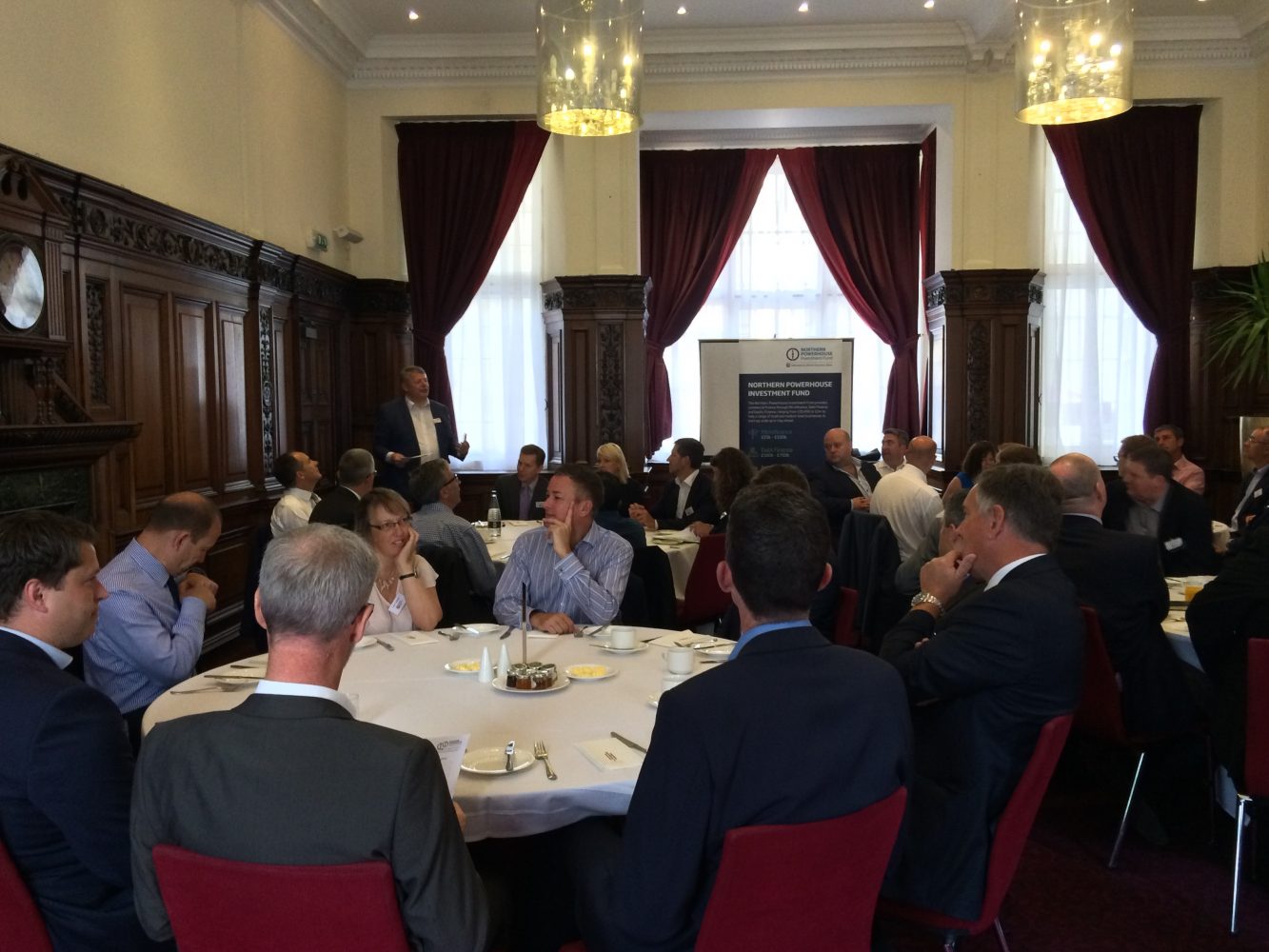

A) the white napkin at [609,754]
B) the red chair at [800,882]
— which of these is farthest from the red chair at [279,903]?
the white napkin at [609,754]

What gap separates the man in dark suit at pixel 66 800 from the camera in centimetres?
179

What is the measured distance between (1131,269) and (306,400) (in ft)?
24.6

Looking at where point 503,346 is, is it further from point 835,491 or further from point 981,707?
point 981,707

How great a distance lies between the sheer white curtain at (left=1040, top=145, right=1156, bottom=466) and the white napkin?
327 inches

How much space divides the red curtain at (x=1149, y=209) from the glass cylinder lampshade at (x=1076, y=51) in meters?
4.96

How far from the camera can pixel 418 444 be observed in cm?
841

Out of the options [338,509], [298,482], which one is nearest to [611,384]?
[298,482]

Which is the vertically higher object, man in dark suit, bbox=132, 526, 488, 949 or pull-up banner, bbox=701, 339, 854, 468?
pull-up banner, bbox=701, 339, 854, 468

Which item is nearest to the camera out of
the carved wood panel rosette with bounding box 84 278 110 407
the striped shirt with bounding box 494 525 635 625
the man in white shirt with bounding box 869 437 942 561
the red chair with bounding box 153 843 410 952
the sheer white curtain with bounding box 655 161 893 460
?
the red chair with bounding box 153 843 410 952

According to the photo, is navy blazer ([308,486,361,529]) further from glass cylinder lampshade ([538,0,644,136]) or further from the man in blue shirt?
glass cylinder lampshade ([538,0,644,136])

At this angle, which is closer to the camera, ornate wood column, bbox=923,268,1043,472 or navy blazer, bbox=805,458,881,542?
navy blazer, bbox=805,458,881,542

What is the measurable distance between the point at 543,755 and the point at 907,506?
4.02 meters

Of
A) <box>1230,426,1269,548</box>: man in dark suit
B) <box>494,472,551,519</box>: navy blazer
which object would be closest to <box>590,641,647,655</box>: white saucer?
<box>1230,426,1269,548</box>: man in dark suit

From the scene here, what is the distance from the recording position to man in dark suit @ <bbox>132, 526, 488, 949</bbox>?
1.53 m
